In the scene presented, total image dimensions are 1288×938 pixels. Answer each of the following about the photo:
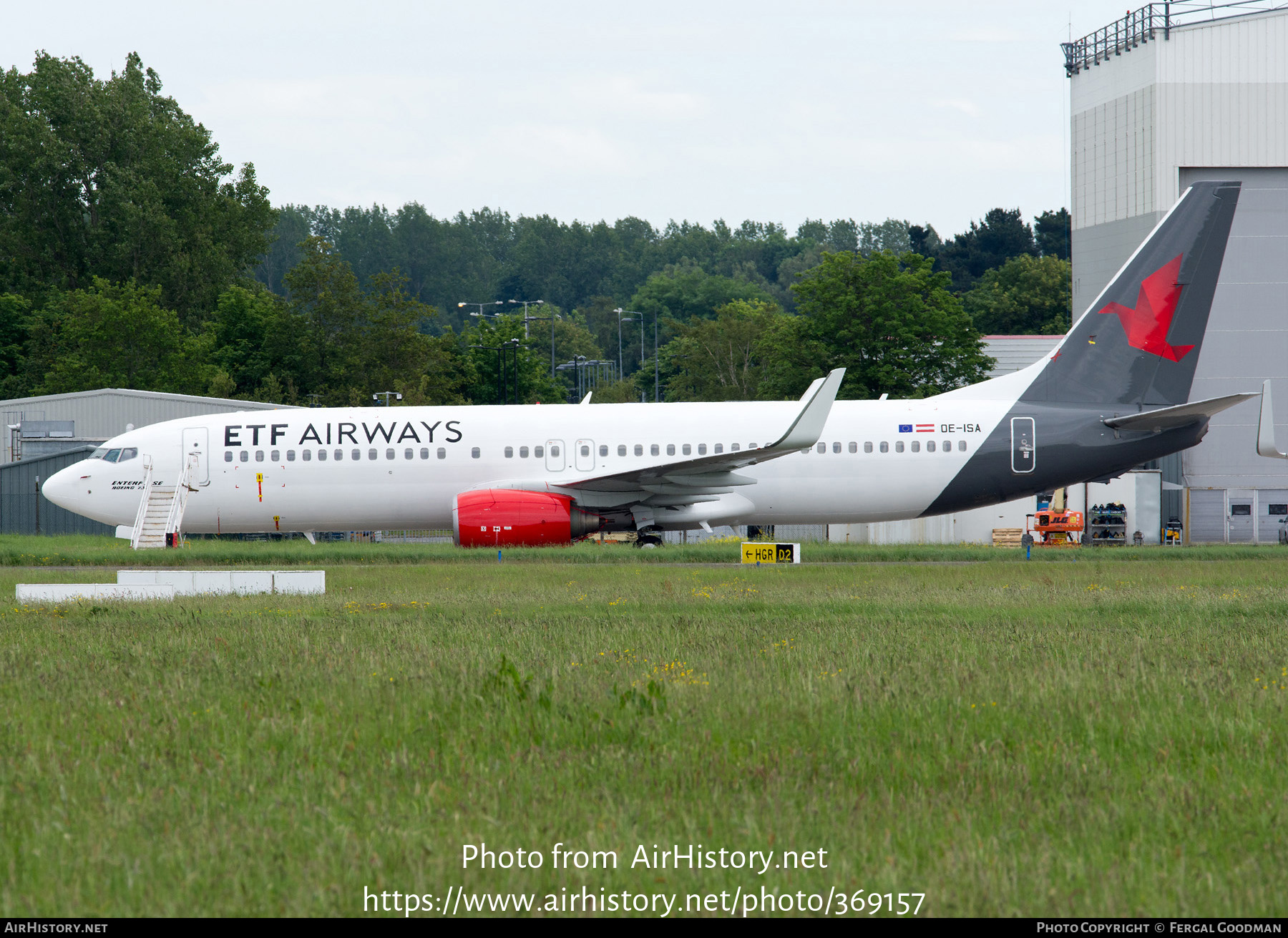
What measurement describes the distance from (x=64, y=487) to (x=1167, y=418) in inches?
985

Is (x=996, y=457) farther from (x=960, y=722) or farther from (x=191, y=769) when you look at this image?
(x=191, y=769)

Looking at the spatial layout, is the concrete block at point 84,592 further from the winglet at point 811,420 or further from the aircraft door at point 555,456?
the winglet at point 811,420

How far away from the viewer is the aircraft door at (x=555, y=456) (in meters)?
28.0

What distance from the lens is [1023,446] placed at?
27.4 metres

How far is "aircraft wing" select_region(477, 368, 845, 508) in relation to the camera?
25.0 metres

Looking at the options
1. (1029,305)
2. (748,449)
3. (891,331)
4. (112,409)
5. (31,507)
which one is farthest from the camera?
(1029,305)

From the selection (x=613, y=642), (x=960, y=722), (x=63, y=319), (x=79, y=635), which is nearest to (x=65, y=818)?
(x=960, y=722)

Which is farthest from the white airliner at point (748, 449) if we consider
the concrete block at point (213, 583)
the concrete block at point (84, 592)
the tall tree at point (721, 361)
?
the tall tree at point (721, 361)

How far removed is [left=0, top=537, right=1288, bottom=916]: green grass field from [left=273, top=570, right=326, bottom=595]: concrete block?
15.2 ft

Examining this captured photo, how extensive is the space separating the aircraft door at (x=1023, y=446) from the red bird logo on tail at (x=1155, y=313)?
10.7 feet

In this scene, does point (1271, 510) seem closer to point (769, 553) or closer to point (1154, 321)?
point (1154, 321)

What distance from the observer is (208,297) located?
86438 millimetres

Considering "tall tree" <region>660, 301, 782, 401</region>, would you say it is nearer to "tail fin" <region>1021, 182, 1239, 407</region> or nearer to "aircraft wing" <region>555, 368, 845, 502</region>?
"tail fin" <region>1021, 182, 1239, 407</region>

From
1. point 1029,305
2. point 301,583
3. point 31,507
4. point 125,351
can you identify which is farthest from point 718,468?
point 1029,305
